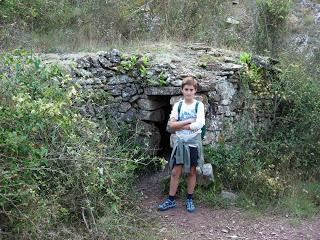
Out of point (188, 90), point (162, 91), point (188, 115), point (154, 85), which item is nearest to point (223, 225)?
point (188, 115)

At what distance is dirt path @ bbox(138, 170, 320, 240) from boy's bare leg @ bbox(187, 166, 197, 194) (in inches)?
12.0

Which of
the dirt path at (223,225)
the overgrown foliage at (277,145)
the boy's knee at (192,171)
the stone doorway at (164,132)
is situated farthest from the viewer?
the stone doorway at (164,132)

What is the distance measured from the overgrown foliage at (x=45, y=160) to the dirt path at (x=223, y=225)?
2.21ft

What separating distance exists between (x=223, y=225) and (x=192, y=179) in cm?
68

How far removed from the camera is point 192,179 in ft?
17.8

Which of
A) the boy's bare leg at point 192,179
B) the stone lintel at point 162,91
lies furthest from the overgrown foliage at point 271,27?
the boy's bare leg at point 192,179

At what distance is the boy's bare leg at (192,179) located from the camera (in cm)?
541

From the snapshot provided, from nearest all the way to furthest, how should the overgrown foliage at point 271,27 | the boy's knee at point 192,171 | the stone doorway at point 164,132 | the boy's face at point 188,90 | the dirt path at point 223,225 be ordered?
the dirt path at point 223,225
the boy's face at point 188,90
the boy's knee at point 192,171
the stone doorway at point 164,132
the overgrown foliage at point 271,27

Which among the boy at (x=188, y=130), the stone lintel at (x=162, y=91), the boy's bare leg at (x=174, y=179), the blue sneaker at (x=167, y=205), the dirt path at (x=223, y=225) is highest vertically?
the stone lintel at (x=162, y=91)

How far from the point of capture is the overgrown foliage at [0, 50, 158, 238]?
3.79 meters

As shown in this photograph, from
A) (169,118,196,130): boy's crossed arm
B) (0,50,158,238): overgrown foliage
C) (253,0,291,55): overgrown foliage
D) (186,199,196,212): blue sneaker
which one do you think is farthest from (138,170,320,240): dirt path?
(253,0,291,55): overgrown foliage

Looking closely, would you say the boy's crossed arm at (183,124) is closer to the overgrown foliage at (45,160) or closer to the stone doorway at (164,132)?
the overgrown foliage at (45,160)

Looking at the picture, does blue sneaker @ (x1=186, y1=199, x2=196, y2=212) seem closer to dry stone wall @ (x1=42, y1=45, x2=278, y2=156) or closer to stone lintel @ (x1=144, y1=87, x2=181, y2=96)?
dry stone wall @ (x1=42, y1=45, x2=278, y2=156)

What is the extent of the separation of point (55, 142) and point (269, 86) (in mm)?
3914
